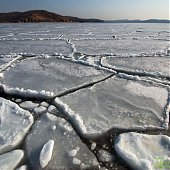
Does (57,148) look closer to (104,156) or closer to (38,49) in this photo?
(104,156)

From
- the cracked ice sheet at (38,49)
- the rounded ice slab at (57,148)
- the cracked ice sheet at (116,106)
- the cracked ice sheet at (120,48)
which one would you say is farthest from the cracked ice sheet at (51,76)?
the cracked ice sheet at (120,48)

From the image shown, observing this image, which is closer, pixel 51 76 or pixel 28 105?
pixel 28 105

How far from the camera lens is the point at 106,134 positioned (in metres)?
1.23

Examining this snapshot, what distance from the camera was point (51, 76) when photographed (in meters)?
2.16

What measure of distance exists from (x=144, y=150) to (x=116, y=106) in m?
0.48

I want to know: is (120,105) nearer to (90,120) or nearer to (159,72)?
(90,120)

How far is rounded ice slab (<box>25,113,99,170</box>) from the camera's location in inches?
39.9

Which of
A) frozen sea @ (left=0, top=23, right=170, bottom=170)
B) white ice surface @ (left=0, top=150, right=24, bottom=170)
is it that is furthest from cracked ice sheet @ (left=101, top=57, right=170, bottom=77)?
white ice surface @ (left=0, top=150, right=24, bottom=170)

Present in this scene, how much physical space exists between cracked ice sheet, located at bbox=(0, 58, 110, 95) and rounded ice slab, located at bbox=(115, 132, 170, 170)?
2.41ft

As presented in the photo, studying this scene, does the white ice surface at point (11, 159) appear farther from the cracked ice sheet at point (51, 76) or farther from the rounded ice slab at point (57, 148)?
the cracked ice sheet at point (51, 76)

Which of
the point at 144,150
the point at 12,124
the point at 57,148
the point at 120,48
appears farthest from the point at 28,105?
the point at 120,48

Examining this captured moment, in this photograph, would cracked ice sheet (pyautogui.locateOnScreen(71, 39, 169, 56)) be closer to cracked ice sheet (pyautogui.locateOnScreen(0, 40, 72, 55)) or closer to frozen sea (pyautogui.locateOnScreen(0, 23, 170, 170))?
cracked ice sheet (pyautogui.locateOnScreen(0, 40, 72, 55))

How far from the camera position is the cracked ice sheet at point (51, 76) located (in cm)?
189

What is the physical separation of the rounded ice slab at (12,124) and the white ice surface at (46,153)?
0.14m
